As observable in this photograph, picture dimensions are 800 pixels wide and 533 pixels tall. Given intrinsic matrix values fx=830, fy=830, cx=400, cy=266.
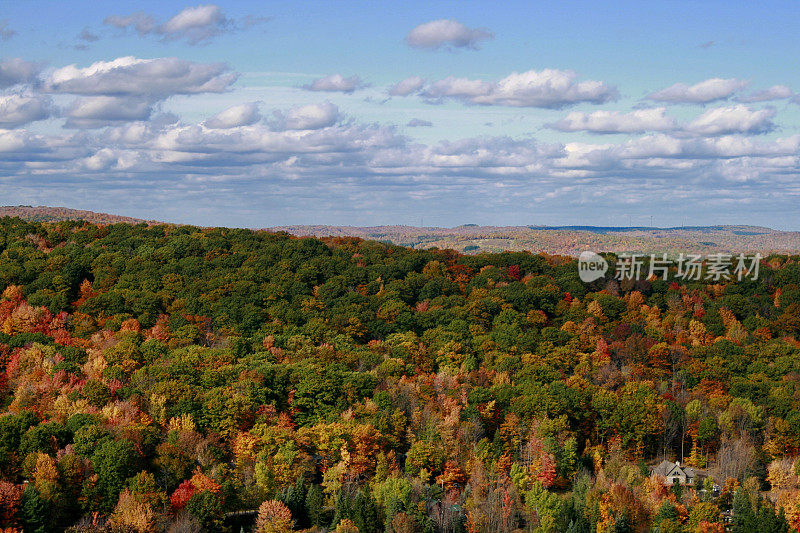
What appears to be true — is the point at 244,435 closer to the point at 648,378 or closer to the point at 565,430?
the point at 565,430

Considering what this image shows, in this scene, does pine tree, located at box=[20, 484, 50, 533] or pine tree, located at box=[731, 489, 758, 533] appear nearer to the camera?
pine tree, located at box=[20, 484, 50, 533]

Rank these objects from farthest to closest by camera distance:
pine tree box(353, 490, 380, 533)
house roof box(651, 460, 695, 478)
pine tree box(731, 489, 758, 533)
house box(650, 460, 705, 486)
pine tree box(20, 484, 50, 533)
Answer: house roof box(651, 460, 695, 478), house box(650, 460, 705, 486), pine tree box(731, 489, 758, 533), pine tree box(353, 490, 380, 533), pine tree box(20, 484, 50, 533)

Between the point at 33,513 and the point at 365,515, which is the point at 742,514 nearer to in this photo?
the point at 365,515

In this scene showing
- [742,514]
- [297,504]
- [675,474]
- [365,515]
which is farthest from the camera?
[675,474]

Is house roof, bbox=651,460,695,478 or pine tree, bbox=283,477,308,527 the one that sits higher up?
house roof, bbox=651,460,695,478

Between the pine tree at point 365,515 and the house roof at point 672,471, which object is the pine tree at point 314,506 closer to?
the pine tree at point 365,515

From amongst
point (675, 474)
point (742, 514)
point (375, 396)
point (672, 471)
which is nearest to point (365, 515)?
point (375, 396)

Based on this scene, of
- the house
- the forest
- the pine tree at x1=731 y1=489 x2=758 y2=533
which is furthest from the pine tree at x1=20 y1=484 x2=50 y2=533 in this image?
the pine tree at x1=731 y1=489 x2=758 y2=533

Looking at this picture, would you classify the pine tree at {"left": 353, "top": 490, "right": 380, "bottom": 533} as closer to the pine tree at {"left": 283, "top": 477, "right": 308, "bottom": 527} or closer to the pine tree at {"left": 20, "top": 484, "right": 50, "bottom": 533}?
the pine tree at {"left": 283, "top": 477, "right": 308, "bottom": 527}
